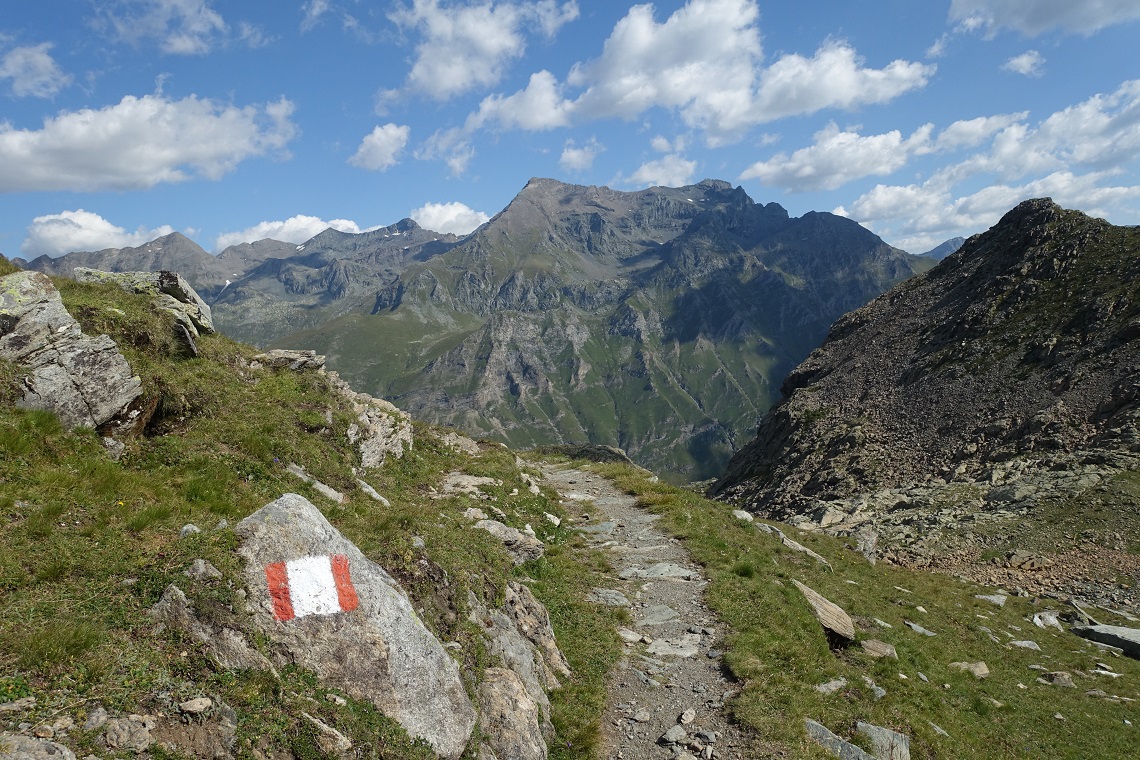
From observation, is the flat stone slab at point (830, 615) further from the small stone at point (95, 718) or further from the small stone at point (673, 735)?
the small stone at point (95, 718)

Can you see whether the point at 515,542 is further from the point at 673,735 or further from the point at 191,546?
the point at 191,546

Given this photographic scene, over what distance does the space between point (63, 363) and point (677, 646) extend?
18.4 meters

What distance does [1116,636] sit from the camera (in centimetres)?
2716

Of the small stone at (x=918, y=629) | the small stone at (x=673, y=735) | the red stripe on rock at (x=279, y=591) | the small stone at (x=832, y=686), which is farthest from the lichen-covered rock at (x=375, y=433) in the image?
the small stone at (x=918, y=629)

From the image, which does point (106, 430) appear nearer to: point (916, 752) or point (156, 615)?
point (156, 615)

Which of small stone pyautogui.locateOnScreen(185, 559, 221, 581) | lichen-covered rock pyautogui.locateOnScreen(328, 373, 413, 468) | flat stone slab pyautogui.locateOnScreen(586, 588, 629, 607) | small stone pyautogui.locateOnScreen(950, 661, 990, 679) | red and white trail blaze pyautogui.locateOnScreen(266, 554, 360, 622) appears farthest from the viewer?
lichen-covered rock pyautogui.locateOnScreen(328, 373, 413, 468)

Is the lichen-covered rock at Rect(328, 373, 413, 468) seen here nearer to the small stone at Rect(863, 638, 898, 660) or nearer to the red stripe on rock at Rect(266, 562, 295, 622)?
the red stripe on rock at Rect(266, 562, 295, 622)

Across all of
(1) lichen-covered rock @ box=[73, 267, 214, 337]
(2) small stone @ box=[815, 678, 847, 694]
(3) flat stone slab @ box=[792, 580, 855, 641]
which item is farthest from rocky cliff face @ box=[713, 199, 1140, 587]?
(1) lichen-covered rock @ box=[73, 267, 214, 337]

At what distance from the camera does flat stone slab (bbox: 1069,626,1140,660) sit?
2653cm

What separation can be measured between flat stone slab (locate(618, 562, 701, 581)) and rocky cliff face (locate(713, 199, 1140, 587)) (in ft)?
96.5

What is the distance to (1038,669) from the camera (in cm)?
2331

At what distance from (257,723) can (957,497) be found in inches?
2203

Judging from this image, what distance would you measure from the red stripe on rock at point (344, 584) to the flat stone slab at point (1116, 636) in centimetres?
3578

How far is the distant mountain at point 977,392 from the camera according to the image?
49.7 meters
